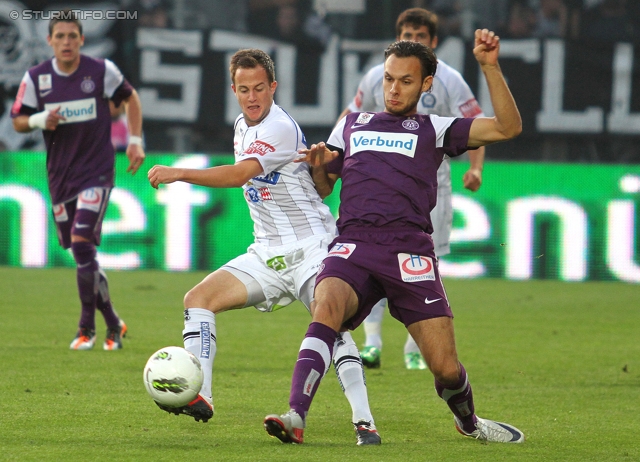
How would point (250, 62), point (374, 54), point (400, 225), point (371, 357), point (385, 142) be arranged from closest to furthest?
point (400, 225)
point (385, 142)
point (250, 62)
point (371, 357)
point (374, 54)

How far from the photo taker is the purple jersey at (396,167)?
4.89 m

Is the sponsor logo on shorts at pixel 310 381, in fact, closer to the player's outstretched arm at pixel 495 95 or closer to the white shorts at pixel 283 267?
the white shorts at pixel 283 267

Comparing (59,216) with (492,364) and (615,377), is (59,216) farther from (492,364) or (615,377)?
(615,377)

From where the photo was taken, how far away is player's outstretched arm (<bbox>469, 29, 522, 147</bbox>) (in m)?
4.57

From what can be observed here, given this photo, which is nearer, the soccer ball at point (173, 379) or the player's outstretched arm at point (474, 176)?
the soccer ball at point (173, 379)

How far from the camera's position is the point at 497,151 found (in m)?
13.9

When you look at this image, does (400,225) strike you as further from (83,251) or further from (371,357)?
(83,251)

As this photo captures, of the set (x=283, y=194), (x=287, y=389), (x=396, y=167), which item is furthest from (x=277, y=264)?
(x=287, y=389)

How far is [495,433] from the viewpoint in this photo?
16.5ft

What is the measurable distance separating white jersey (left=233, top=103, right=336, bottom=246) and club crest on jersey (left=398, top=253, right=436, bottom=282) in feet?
2.47

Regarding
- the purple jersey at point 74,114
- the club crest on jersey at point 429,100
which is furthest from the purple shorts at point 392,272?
the purple jersey at point 74,114

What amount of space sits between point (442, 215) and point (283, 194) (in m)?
2.31

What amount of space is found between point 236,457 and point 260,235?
1.39 meters

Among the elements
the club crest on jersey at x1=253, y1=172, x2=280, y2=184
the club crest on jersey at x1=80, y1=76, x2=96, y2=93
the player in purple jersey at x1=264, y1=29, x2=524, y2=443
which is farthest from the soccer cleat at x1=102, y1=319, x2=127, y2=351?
the player in purple jersey at x1=264, y1=29, x2=524, y2=443
